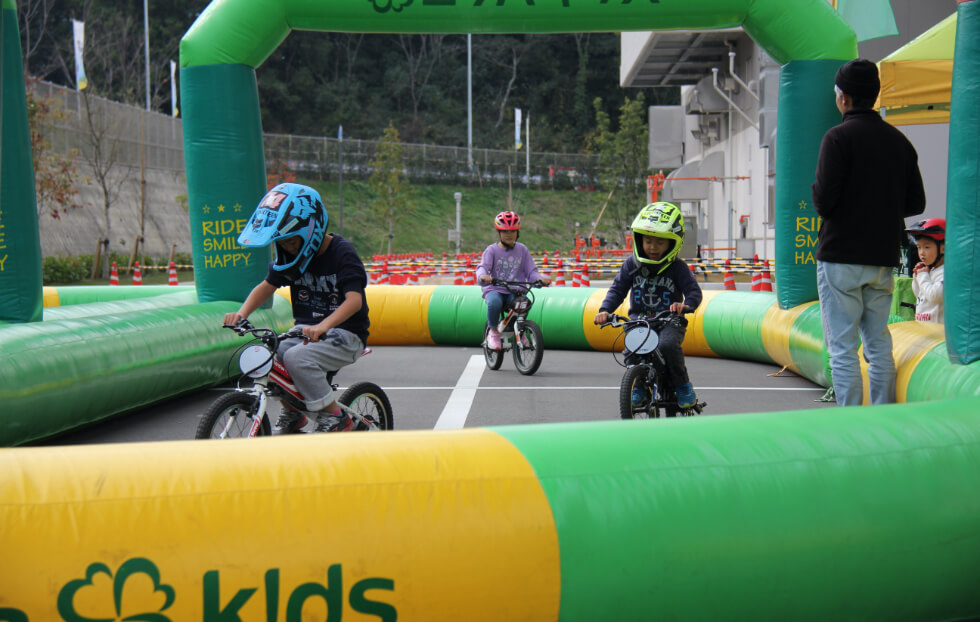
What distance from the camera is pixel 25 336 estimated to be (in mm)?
6734

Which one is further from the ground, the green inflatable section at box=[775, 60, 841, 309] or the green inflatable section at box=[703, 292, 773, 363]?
the green inflatable section at box=[775, 60, 841, 309]

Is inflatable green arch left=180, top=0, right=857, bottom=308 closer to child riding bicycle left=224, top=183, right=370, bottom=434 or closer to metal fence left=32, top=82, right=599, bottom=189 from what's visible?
child riding bicycle left=224, top=183, right=370, bottom=434

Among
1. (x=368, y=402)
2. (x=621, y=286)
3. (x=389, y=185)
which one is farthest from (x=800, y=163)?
(x=389, y=185)

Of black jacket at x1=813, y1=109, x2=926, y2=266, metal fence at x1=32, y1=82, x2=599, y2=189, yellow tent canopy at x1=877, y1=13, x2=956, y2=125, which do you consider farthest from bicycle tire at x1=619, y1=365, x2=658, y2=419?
metal fence at x1=32, y1=82, x2=599, y2=189

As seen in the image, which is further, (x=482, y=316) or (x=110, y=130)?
(x=110, y=130)

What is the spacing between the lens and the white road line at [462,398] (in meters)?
7.61

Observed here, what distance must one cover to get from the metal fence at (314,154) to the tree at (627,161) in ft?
24.2

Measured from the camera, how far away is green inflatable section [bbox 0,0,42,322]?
7547mm

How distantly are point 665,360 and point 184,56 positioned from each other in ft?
21.7

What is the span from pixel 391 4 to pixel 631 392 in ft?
18.4

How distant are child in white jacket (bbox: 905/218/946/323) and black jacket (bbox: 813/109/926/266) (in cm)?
242

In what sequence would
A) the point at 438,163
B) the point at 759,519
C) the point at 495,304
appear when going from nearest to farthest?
the point at 759,519
the point at 495,304
the point at 438,163

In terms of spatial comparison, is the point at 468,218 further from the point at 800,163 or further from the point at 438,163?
the point at 800,163

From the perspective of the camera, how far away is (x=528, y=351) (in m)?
10.5
